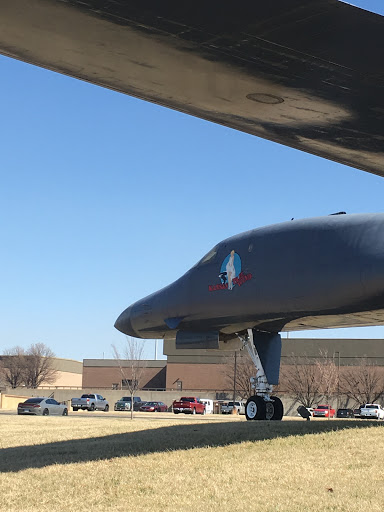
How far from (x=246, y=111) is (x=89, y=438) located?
12.6m

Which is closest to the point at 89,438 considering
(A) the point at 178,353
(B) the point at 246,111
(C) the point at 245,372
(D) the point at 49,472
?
(D) the point at 49,472

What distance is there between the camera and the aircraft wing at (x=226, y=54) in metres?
5.10

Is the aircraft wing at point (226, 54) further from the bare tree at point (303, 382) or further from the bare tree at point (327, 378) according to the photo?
the bare tree at point (303, 382)

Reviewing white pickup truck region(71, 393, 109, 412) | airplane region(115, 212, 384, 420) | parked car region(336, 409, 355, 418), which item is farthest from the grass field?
parked car region(336, 409, 355, 418)

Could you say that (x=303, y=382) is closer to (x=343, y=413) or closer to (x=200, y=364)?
(x=343, y=413)

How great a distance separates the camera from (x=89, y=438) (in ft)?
58.1

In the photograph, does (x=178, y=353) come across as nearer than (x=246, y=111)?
No

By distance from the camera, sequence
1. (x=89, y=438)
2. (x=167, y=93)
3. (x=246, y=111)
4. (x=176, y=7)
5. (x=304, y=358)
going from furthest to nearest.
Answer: (x=304, y=358) < (x=89, y=438) < (x=246, y=111) < (x=167, y=93) < (x=176, y=7)

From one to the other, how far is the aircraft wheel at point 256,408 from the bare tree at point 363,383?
177ft

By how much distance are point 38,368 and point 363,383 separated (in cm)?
5218

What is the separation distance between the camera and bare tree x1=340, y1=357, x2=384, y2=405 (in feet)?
235

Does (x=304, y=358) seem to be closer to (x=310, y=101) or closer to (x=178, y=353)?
(x=178, y=353)

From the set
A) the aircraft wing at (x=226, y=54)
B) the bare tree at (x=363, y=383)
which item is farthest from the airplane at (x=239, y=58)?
the bare tree at (x=363, y=383)

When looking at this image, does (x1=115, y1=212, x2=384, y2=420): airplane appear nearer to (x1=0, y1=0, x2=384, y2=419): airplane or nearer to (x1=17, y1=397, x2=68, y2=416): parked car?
(x1=0, y1=0, x2=384, y2=419): airplane
